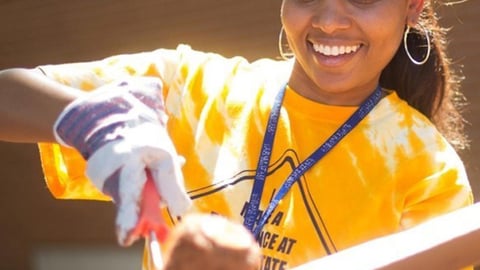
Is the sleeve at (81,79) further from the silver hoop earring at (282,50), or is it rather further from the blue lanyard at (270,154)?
the silver hoop earring at (282,50)

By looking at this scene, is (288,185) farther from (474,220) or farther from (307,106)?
(474,220)

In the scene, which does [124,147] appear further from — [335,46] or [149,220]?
[335,46]

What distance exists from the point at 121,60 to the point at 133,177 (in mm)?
556

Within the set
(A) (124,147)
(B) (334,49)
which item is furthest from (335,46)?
(A) (124,147)

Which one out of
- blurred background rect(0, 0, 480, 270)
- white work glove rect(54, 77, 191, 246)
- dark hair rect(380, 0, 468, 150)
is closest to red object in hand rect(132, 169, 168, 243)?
white work glove rect(54, 77, 191, 246)

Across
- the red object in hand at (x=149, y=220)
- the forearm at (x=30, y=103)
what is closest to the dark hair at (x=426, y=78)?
the forearm at (x=30, y=103)

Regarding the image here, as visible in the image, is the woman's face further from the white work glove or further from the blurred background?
the blurred background

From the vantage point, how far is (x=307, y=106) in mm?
1708

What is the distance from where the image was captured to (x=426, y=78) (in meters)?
1.85

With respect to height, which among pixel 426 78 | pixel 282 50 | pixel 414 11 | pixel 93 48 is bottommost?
pixel 426 78

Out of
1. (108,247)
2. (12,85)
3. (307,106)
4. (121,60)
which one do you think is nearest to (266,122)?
(307,106)

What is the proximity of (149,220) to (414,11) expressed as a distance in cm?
81

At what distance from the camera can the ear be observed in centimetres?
179

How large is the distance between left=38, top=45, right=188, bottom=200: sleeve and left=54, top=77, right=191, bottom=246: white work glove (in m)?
0.33
